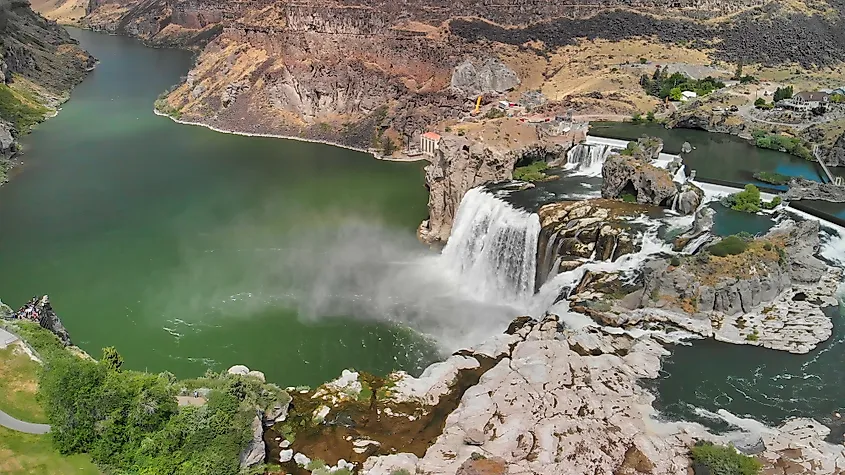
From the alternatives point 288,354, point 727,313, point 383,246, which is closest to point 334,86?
point 383,246

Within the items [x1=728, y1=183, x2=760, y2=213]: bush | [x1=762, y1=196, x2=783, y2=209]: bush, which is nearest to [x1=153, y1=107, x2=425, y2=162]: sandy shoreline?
[x1=728, y1=183, x2=760, y2=213]: bush

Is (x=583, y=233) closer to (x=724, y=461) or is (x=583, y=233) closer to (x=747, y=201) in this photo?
(x=747, y=201)

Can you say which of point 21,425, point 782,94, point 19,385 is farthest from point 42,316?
point 782,94

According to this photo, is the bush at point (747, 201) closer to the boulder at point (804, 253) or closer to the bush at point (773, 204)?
the bush at point (773, 204)

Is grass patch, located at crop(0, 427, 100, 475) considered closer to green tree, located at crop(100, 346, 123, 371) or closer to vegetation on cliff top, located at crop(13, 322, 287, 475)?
vegetation on cliff top, located at crop(13, 322, 287, 475)

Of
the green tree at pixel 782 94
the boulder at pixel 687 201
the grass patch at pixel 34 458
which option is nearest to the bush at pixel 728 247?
the boulder at pixel 687 201

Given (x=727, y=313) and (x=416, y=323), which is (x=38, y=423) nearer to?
(x=416, y=323)
